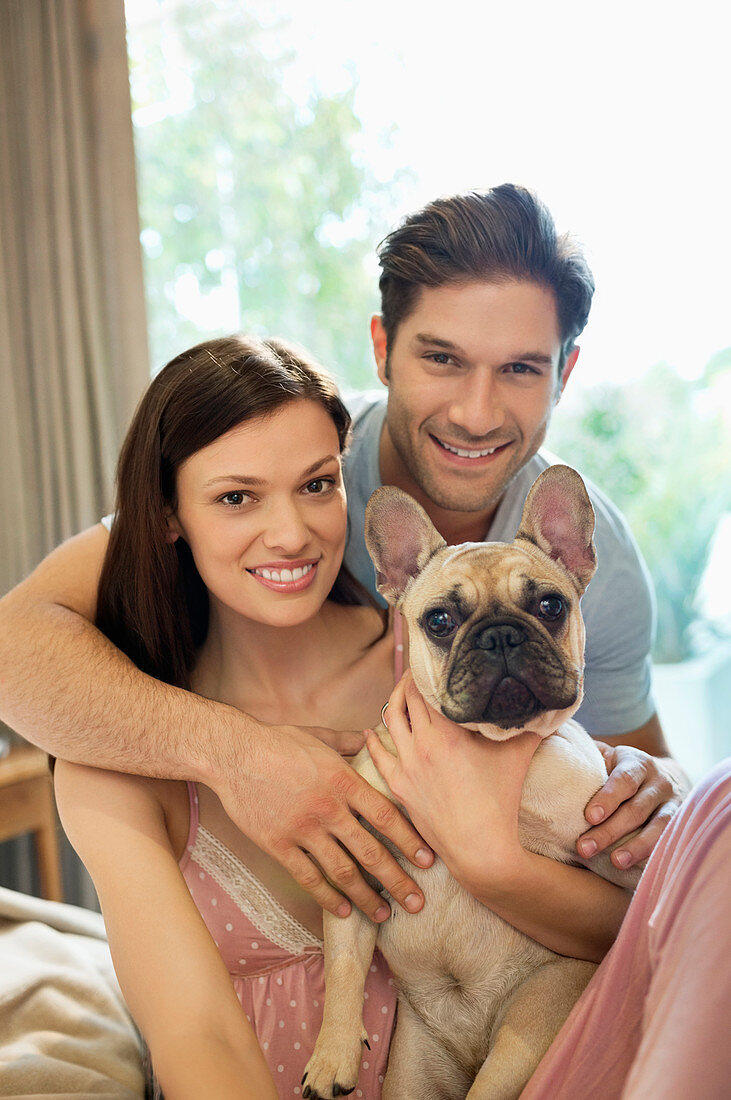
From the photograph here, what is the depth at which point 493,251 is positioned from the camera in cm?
157

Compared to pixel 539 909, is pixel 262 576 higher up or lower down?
higher up

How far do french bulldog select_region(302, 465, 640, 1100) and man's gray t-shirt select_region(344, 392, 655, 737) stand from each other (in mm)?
388

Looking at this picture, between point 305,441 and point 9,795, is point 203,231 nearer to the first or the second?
point 9,795

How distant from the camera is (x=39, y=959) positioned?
5.49ft

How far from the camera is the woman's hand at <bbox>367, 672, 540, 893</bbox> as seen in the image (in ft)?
4.06

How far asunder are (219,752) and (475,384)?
776 mm

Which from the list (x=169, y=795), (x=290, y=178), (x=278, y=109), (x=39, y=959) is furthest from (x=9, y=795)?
(x=278, y=109)

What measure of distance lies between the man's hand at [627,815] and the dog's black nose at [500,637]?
0.29 metres

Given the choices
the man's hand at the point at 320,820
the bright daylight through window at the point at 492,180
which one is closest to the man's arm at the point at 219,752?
the man's hand at the point at 320,820

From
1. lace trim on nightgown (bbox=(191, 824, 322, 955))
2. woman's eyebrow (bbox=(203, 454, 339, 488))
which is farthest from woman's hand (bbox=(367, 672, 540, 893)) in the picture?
woman's eyebrow (bbox=(203, 454, 339, 488))

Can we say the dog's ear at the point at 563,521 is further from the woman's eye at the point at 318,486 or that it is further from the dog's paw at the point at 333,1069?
the dog's paw at the point at 333,1069

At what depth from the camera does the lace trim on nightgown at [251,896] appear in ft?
4.83

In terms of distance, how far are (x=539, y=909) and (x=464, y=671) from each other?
0.36 metres

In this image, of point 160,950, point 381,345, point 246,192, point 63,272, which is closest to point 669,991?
point 160,950
